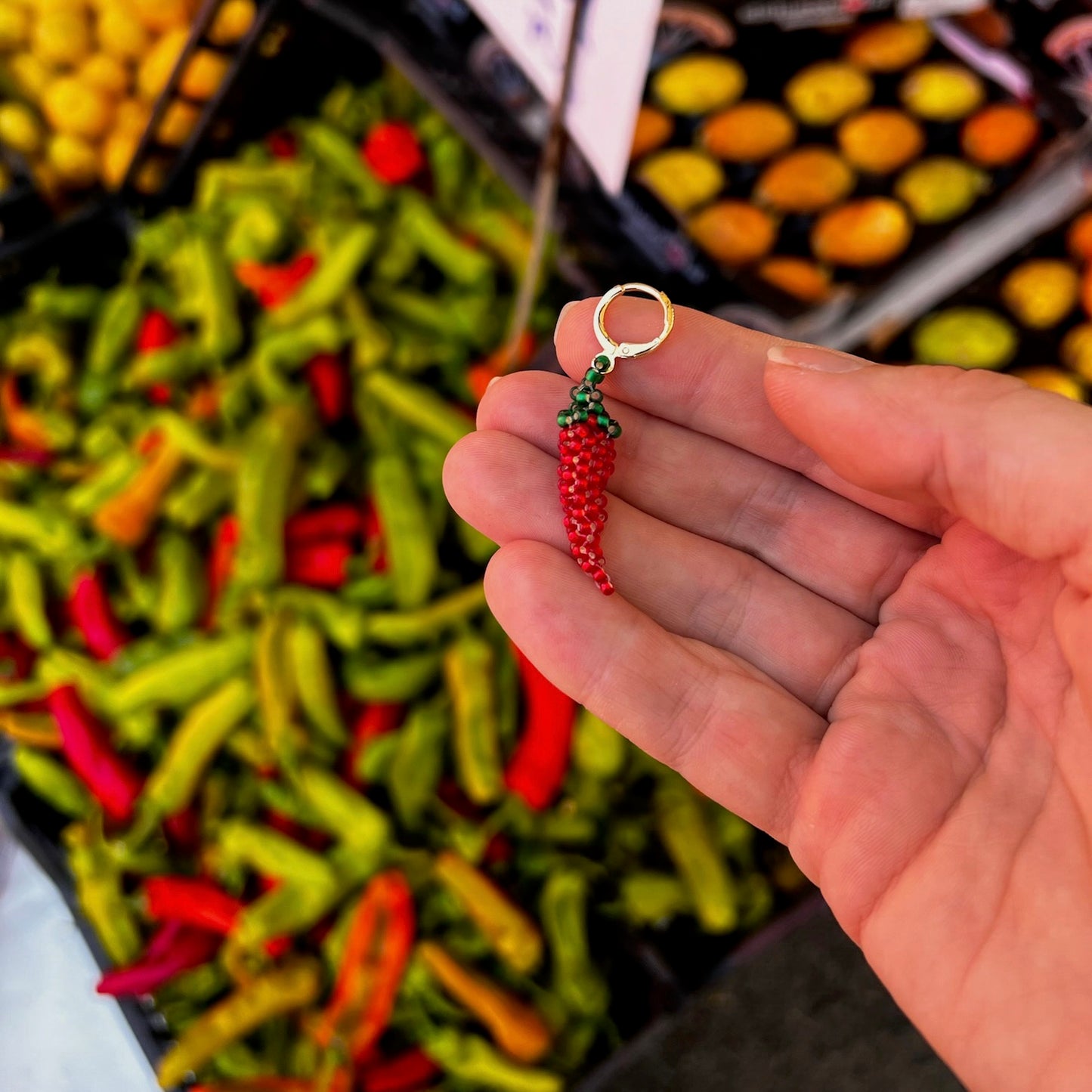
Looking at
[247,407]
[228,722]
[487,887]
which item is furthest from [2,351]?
→ [487,887]

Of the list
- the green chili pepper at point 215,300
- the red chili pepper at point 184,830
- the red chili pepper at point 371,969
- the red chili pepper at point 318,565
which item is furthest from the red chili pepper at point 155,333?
the red chili pepper at point 371,969

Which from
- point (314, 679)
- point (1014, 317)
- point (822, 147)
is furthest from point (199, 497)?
point (1014, 317)

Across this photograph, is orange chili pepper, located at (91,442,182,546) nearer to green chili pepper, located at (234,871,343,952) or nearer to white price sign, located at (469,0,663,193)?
green chili pepper, located at (234,871,343,952)

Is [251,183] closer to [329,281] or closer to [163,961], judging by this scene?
[329,281]

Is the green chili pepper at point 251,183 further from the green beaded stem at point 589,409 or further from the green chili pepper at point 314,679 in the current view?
the green beaded stem at point 589,409

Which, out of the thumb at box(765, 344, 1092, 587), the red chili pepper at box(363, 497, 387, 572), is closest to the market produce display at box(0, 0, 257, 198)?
the red chili pepper at box(363, 497, 387, 572)
